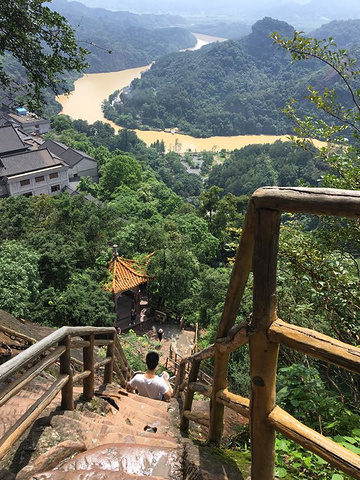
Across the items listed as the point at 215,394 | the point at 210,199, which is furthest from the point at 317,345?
the point at 210,199

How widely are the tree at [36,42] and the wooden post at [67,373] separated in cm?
424

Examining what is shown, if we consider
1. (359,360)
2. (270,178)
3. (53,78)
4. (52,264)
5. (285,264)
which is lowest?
(270,178)

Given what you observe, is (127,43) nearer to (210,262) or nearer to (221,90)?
(221,90)

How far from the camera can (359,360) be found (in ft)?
4.34

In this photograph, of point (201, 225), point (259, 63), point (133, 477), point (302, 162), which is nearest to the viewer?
point (133, 477)

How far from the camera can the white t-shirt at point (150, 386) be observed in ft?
12.7

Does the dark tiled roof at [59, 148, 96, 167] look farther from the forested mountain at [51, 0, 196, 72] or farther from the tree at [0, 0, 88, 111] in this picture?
the forested mountain at [51, 0, 196, 72]

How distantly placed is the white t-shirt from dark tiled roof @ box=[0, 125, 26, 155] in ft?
95.0

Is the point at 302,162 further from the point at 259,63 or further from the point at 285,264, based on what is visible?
the point at 259,63

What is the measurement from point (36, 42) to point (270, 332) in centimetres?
535

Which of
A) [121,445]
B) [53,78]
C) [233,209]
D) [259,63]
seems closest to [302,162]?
[233,209]

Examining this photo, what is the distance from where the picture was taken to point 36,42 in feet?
17.6

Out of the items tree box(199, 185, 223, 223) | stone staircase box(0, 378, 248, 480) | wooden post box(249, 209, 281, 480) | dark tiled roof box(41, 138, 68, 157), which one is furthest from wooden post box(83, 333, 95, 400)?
dark tiled roof box(41, 138, 68, 157)

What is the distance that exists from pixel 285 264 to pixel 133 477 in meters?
3.10
